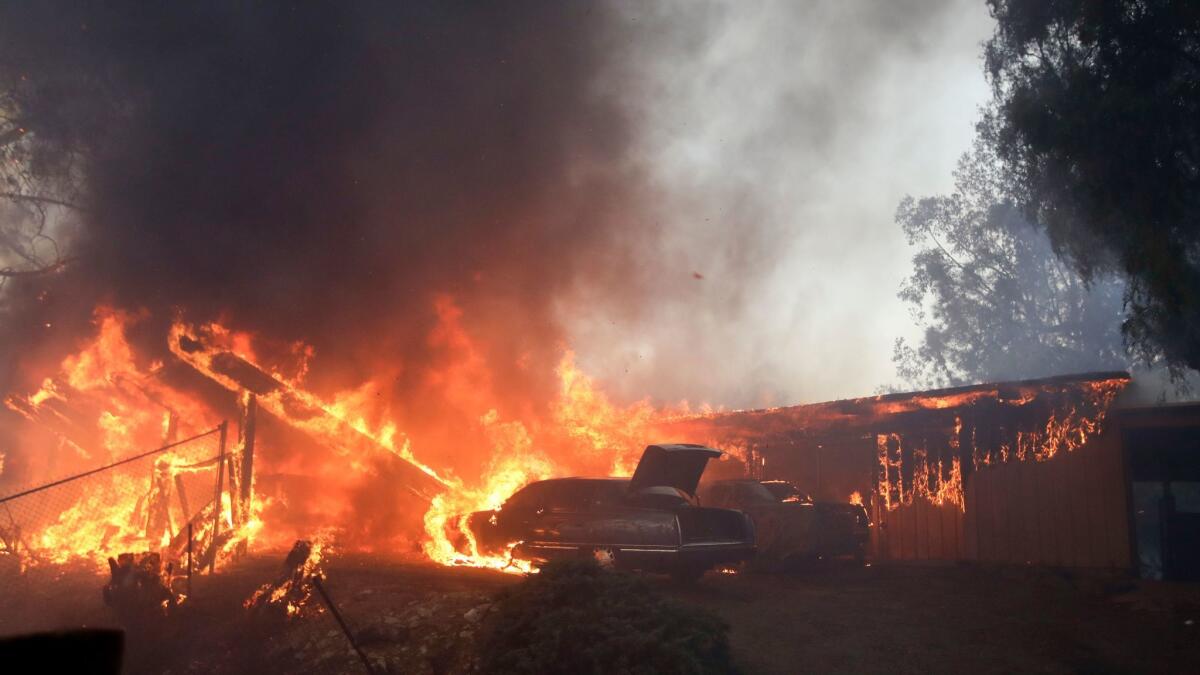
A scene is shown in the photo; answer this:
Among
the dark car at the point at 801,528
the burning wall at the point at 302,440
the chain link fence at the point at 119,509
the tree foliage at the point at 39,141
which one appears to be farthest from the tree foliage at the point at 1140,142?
the tree foliage at the point at 39,141

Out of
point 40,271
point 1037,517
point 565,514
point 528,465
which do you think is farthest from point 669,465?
point 40,271

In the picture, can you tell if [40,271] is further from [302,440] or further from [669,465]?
[669,465]

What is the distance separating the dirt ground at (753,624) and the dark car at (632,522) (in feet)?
1.91

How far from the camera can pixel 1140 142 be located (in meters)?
9.66

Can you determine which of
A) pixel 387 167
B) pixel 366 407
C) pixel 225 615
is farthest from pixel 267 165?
pixel 225 615

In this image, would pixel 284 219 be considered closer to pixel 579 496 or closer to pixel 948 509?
pixel 579 496

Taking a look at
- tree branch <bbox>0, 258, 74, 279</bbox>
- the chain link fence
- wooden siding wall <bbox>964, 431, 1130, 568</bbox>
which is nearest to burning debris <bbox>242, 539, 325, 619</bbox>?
the chain link fence

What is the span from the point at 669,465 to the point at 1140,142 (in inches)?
301

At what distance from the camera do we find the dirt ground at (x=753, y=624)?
22.6 ft

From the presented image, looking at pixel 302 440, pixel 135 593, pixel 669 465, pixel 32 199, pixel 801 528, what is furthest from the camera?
pixel 32 199

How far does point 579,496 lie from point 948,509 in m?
8.11

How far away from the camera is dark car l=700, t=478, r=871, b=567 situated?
42.8 feet

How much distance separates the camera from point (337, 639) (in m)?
7.02

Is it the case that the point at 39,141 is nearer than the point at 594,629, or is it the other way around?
the point at 594,629
